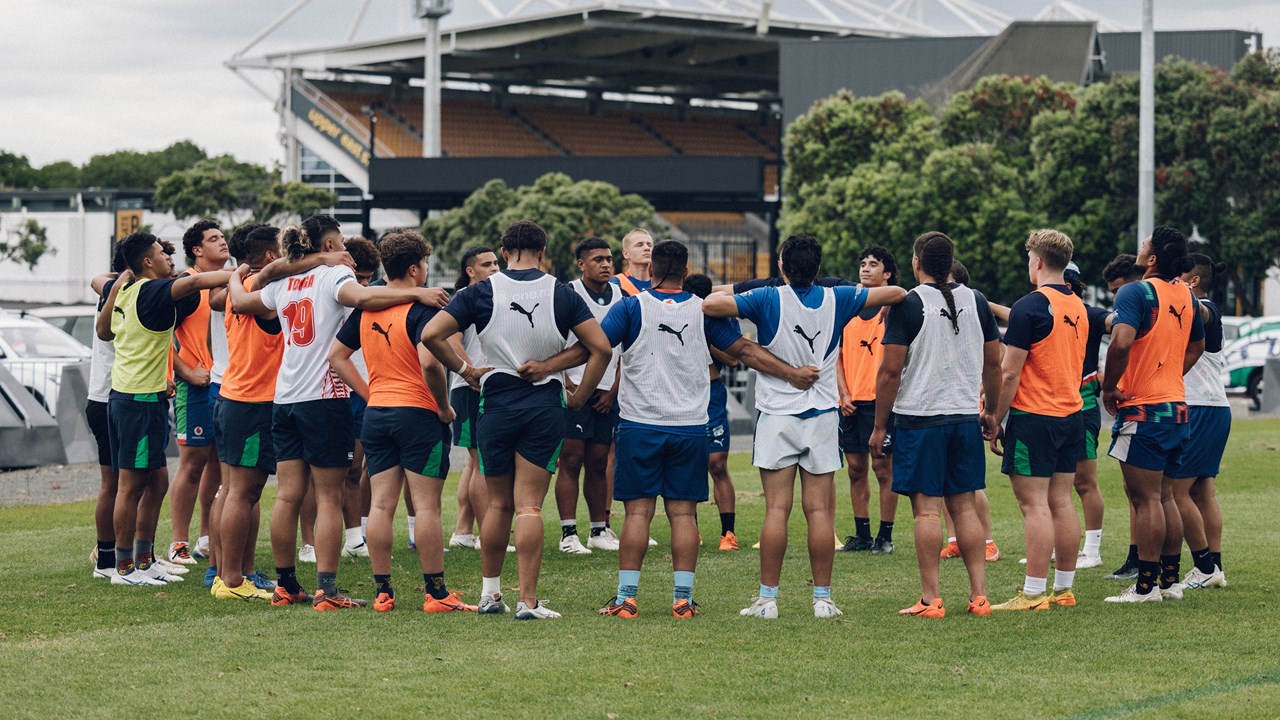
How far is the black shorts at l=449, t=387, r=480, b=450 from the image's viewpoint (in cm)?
968

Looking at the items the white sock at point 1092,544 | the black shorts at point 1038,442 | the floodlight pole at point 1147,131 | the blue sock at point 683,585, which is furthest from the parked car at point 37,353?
the floodlight pole at point 1147,131

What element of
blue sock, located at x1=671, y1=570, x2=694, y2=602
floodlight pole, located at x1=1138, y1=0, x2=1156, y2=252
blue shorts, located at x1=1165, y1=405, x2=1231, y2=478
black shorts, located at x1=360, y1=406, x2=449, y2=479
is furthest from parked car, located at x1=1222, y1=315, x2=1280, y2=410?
black shorts, located at x1=360, y1=406, x2=449, y2=479

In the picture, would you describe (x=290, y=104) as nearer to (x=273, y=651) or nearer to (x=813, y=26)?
(x=813, y=26)

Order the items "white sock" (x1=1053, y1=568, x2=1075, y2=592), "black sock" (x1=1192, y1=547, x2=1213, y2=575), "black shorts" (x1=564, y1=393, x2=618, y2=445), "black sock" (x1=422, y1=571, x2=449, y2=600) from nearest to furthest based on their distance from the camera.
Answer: "black sock" (x1=422, y1=571, x2=449, y2=600), "white sock" (x1=1053, y1=568, x2=1075, y2=592), "black sock" (x1=1192, y1=547, x2=1213, y2=575), "black shorts" (x1=564, y1=393, x2=618, y2=445)

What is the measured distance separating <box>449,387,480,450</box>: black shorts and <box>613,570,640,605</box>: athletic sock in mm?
2416

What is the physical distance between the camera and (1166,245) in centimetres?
796

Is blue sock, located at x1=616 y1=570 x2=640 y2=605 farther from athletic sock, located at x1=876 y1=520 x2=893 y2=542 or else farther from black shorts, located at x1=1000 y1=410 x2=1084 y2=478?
athletic sock, located at x1=876 y1=520 x2=893 y2=542

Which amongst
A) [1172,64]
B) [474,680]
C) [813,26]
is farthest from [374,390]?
[813,26]

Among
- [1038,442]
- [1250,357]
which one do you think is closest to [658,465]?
[1038,442]

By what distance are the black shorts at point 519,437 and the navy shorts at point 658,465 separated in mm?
364

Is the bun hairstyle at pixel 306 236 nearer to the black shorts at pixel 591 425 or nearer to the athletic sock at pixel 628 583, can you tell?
the athletic sock at pixel 628 583

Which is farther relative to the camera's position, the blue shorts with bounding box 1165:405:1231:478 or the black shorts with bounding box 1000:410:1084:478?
the blue shorts with bounding box 1165:405:1231:478

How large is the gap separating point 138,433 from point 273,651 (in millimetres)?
2457

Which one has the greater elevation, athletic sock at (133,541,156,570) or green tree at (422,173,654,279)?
green tree at (422,173,654,279)
